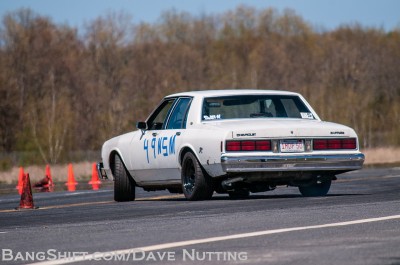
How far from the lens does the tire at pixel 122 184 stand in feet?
55.6

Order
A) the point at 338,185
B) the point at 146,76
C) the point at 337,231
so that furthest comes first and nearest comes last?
the point at 146,76
the point at 338,185
the point at 337,231

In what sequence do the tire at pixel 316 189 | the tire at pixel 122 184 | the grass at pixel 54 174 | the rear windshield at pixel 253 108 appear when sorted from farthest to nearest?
the grass at pixel 54 174 < the tire at pixel 122 184 < the tire at pixel 316 189 < the rear windshield at pixel 253 108

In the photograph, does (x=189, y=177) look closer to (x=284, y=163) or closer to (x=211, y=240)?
(x=284, y=163)

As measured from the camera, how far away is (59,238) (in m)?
9.74

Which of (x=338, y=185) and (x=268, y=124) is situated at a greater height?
(x=268, y=124)

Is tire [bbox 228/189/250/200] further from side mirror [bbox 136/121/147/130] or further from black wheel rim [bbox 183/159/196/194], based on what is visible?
side mirror [bbox 136/121/147/130]

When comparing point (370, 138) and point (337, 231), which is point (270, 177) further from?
point (370, 138)

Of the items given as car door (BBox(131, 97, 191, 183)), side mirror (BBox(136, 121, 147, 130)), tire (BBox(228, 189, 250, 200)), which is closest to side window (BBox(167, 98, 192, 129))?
car door (BBox(131, 97, 191, 183))

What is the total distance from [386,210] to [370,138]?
6021 centimetres

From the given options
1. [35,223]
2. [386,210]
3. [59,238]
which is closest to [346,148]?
[386,210]

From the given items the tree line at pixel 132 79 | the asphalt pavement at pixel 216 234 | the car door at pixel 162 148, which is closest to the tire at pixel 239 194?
the car door at pixel 162 148

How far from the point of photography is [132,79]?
79438 millimetres

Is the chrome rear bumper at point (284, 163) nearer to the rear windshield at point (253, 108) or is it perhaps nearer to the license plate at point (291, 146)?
the license plate at point (291, 146)

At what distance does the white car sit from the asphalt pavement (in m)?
0.71
